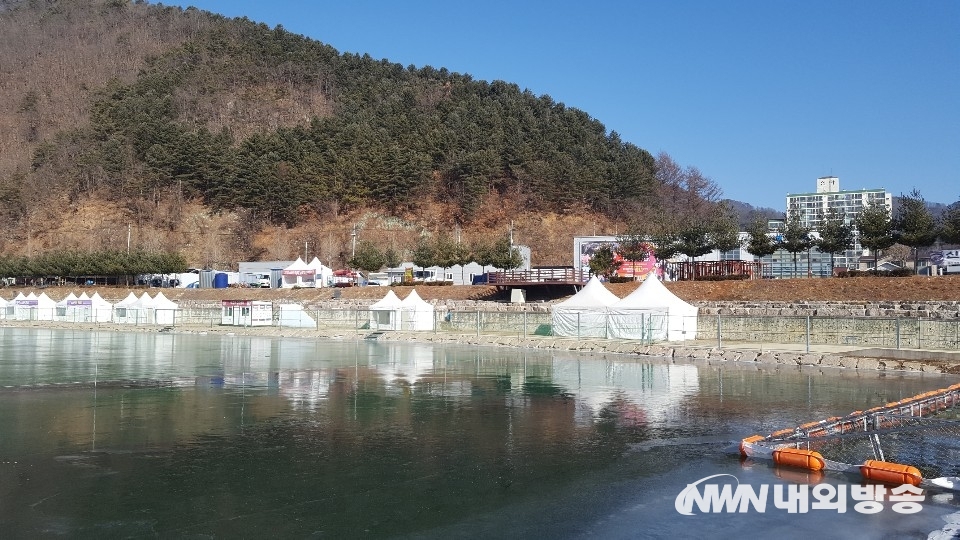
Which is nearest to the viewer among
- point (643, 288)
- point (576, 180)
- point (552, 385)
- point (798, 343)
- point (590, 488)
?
point (590, 488)

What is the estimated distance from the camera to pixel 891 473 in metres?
11.8

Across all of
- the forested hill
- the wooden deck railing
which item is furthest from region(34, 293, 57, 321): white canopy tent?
the forested hill

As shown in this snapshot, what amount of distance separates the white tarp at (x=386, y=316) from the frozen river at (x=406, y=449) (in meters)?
19.1

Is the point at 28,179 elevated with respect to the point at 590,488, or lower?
elevated

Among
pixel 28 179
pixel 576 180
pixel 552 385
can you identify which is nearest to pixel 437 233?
pixel 576 180

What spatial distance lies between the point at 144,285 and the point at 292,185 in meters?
25.9

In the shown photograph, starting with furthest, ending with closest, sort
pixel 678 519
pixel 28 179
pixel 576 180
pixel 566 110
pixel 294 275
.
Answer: pixel 566 110 → pixel 28 179 → pixel 576 180 → pixel 294 275 → pixel 678 519

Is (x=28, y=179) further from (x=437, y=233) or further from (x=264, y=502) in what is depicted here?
(x=264, y=502)

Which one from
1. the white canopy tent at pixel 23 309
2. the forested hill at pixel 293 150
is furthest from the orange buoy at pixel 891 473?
the forested hill at pixel 293 150

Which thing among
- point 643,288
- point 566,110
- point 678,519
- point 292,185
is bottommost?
point 678,519

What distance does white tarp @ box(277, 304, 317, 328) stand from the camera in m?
52.3

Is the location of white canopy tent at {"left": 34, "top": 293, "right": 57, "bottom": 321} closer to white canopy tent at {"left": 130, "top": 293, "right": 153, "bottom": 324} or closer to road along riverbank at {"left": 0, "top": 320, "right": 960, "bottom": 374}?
white canopy tent at {"left": 130, "top": 293, "right": 153, "bottom": 324}

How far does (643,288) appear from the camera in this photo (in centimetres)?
3966

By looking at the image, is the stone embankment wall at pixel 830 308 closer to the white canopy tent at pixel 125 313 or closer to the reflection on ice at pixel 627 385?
the reflection on ice at pixel 627 385
